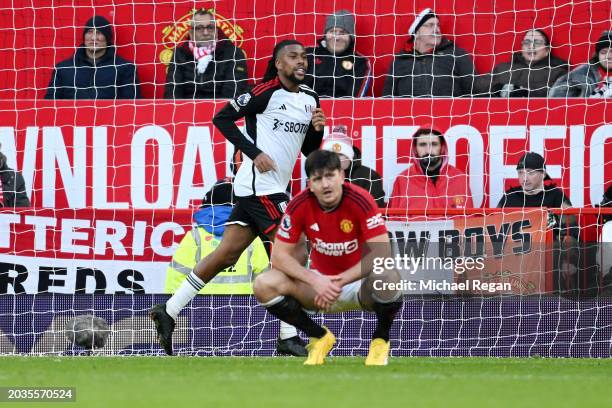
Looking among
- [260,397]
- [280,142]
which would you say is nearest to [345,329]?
[280,142]

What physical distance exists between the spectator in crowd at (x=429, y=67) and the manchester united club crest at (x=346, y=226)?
444 centimetres

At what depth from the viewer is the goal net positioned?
10.3 meters

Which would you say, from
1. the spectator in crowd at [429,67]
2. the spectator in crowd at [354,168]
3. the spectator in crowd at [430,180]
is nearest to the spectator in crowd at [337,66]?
the spectator in crowd at [429,67]

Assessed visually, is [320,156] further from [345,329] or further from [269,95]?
[345,329]

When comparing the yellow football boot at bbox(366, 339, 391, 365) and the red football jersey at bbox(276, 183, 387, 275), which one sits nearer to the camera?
the red football jersey at bbox(276, 183, 387, 275)

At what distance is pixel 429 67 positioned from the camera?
12.2 m

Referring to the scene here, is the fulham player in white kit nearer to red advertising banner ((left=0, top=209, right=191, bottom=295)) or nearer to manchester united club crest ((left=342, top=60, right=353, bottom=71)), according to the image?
red advertising banner ((left=0, top=209, right=191, bottom=295))

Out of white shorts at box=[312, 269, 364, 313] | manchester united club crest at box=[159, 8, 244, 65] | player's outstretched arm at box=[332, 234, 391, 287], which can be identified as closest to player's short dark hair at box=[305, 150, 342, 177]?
player's outstretched arm at box=[332, 234, 391, 287]

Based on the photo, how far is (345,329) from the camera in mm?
10375

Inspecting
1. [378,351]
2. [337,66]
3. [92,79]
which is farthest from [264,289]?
[92,79]

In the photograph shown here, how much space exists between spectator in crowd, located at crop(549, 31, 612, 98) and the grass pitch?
3907 mm

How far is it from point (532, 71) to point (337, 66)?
185 centimetres

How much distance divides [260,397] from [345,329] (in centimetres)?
464

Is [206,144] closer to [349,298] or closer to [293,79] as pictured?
[293,79]
